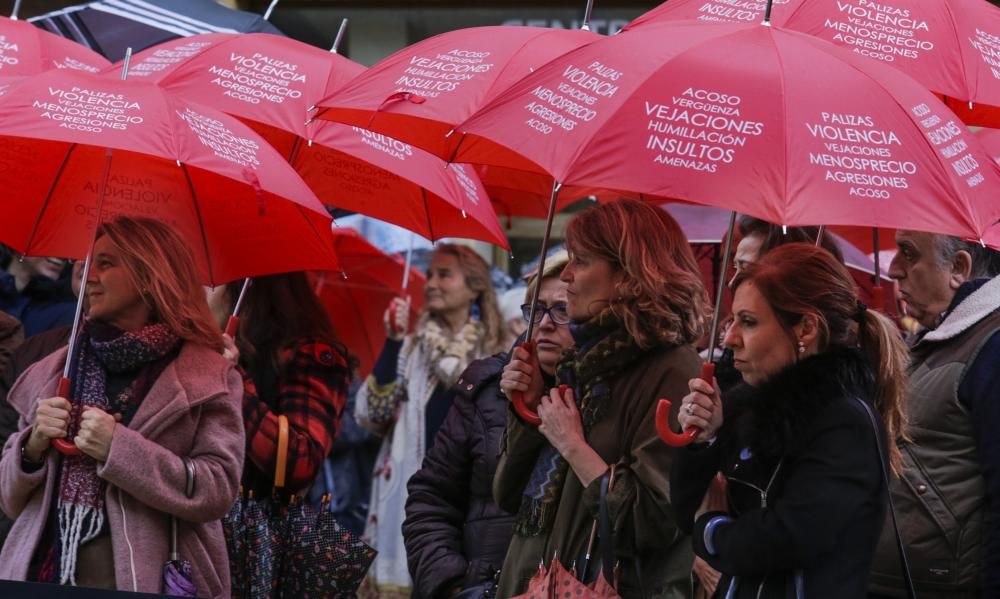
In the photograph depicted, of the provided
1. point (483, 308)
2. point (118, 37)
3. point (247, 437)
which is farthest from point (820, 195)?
point (483, 308)

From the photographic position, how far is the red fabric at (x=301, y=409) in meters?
5.51

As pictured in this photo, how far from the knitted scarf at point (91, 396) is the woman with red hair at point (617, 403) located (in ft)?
3.73

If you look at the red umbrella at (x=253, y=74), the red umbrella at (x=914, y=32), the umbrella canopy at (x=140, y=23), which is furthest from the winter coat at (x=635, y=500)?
the umbrella canopy at (x=140, y=23)

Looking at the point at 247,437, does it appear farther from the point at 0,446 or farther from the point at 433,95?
the point at 433,95

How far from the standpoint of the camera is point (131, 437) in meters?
4.64

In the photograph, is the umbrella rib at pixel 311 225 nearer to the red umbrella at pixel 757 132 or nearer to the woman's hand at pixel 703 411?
the red umbrella at pixel 757 132

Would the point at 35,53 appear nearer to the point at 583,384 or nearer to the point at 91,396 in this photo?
the point at 91,396

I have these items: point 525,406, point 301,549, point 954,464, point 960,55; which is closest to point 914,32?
point 960,55

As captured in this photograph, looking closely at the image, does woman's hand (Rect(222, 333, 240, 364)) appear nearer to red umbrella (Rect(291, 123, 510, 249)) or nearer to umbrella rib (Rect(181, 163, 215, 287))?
umbrella rib (Rect(181, 163, 215, 287))

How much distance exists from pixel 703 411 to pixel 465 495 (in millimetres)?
1707

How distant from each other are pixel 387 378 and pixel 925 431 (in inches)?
163

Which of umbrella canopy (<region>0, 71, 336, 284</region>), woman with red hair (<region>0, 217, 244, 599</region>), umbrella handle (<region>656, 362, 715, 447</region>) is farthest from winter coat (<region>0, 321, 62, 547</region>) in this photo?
umbrella handle (<region>656, 362, 715, 447</region>)

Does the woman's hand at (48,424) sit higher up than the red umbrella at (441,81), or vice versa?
the red umbrella at (441,81)

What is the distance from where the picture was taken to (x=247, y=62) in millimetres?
6211
